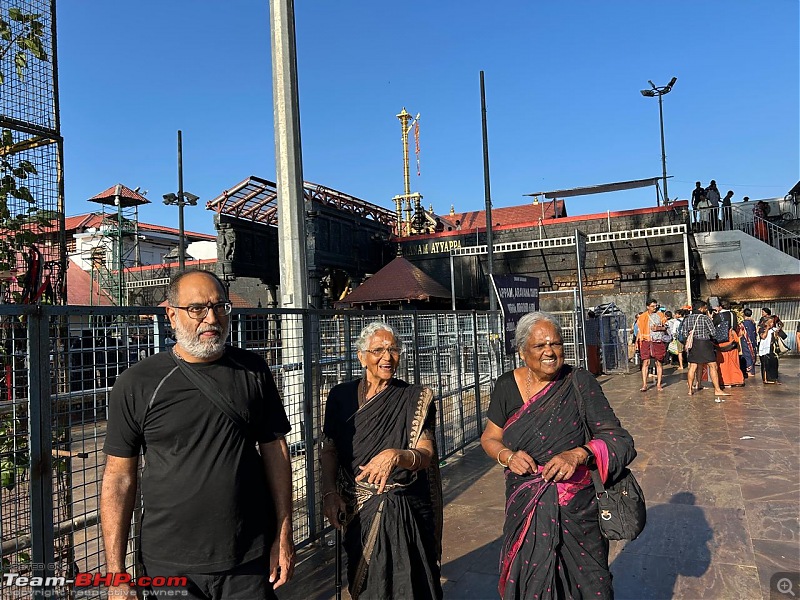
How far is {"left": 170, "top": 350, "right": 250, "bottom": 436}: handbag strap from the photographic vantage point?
2043 millimetres

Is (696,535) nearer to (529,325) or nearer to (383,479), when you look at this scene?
(529,325)

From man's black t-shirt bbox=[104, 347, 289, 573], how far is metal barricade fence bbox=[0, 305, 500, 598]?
38 cm

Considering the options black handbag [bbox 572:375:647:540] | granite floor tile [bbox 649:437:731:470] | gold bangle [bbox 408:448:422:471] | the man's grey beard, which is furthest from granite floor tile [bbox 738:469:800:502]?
the man's grey beard

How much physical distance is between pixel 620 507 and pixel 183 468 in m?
1.81

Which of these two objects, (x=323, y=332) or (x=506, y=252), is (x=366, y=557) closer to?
(x=323, y=332)

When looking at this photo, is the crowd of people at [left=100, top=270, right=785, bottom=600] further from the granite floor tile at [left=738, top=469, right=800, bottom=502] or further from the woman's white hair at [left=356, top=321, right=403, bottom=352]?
the granite floor tile at [left=738, top=469, right=800, bottom=502]

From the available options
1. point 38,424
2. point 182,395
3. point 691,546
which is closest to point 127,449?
point 182,395

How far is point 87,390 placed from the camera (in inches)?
98.7

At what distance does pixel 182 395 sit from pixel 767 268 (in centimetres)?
1986

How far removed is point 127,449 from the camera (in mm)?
1981

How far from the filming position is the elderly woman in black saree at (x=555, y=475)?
2346 millimetres

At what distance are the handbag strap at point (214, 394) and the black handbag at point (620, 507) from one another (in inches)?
60.7

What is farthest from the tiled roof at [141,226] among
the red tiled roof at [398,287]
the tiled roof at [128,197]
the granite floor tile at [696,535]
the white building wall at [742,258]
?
the granite floor tile at [696,535]

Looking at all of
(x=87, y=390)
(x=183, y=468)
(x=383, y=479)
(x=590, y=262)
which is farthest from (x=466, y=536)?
(x=590, y=262)
